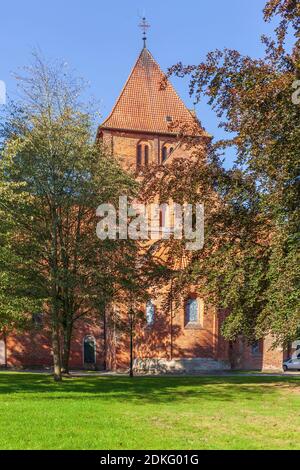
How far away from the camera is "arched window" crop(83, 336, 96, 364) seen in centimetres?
3784

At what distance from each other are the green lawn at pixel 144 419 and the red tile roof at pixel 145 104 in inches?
1107

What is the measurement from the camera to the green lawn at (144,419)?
820cm

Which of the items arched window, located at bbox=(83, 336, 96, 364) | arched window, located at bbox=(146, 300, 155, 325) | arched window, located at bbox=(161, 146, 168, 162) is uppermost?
arched window, located at bbox=(161, 146, 168, 162)

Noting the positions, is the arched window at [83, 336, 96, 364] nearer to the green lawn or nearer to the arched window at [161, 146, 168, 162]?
the arched window at [161, 146, 168, 162]

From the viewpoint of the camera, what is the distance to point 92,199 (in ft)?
66.1

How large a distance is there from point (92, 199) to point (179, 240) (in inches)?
214

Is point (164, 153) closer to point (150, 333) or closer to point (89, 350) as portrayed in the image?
point (150, 333)

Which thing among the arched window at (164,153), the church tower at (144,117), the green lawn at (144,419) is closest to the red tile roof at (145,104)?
the church tower at (144,117)

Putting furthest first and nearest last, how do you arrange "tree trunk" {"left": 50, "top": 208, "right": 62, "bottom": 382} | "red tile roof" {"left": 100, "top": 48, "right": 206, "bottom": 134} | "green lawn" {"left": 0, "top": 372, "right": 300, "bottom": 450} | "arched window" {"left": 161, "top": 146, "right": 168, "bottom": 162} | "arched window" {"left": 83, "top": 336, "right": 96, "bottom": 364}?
"red tile roof" {"left": 100, "top": 48, "right": 206, "bottom": 134} < "arched window" {"left": 161, "top": 146, "right": 168, "bottom": 162} < "arched window" {"left": 83, "top": 336, "right": 96, "bottom": 364} < "tree trunk" {"left": 50, "top": 208, "right": 62, "bottom": 382} < "green lawn" {"left": 0, "top": 372, "right": 300, "bottom": 450}

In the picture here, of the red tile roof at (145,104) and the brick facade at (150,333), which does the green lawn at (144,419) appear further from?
the red tile roof at (145,104)

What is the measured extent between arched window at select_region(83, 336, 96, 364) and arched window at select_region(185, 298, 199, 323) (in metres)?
8.44

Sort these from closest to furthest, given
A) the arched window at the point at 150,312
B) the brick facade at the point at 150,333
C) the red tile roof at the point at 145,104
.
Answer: the brick facade at the point at 150,333, the arched window at the point at 150,312, the red tile roof at the point at 145,104

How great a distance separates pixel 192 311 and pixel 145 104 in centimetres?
1881

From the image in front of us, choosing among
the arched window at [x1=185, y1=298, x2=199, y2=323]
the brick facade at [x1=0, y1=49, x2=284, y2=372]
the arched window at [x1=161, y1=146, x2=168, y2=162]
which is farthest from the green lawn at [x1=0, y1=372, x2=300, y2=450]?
the arched window at [x1=161, y1=146, x2=168, y2=162]
